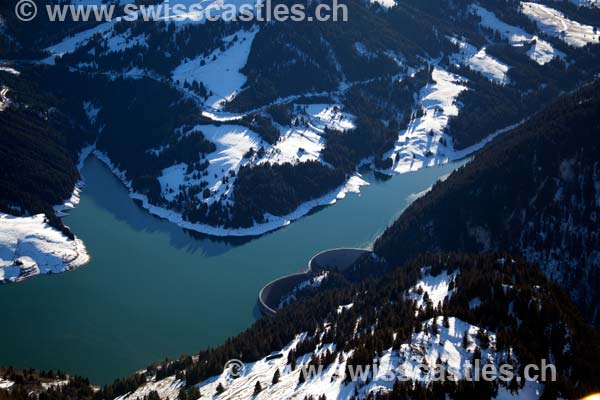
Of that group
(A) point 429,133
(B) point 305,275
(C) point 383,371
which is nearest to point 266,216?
(B) point 305,275

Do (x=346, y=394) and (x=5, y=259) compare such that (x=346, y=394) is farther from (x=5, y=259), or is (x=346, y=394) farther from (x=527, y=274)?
(x=5, y=259)

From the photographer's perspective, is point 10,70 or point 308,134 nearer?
point 308,134

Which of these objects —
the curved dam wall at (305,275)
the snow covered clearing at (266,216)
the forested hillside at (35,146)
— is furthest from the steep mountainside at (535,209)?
the forested hillside at (35,146)

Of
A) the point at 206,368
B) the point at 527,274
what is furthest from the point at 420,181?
the point at 206,368

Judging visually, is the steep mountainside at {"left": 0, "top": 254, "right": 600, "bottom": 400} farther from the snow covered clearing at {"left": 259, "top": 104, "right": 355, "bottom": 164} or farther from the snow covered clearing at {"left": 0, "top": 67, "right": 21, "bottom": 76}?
the snow covered clearing at {"left": 0, "top": 67, "right": 21, "bottom": 76}

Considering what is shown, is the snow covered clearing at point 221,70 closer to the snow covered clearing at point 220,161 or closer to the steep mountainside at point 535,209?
the snow covered clearing at point 220,161

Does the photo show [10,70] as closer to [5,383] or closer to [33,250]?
[33,250]
